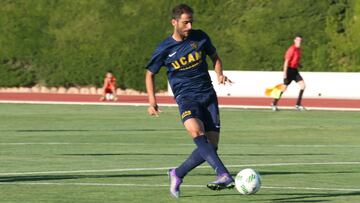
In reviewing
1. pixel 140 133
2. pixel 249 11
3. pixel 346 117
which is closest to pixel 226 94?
pixel 249 11

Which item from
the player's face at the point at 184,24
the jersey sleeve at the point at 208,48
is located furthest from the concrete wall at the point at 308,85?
the player's face at the point at 184,24

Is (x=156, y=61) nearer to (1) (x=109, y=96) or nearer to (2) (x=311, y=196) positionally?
(2) (x=311, y=196)

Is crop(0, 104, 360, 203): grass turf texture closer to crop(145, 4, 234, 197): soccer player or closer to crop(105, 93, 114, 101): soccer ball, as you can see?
crop(145, 4, 234, 197): soccer player

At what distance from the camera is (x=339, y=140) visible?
21.8m

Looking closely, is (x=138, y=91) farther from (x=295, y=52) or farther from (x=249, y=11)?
(x=295, y=52)

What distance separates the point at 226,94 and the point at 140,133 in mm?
18684

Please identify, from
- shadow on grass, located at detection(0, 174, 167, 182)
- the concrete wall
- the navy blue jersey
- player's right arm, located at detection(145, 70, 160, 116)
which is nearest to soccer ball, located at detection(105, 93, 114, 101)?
the concrete wall

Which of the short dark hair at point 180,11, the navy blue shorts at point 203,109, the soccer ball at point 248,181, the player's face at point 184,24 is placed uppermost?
the short dark hair at point 180,11

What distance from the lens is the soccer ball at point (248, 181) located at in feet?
39.4

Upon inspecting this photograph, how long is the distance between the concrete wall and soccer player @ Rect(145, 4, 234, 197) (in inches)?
1129

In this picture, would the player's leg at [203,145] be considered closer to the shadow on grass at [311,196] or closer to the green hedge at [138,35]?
the shadow on grass at [311,196]

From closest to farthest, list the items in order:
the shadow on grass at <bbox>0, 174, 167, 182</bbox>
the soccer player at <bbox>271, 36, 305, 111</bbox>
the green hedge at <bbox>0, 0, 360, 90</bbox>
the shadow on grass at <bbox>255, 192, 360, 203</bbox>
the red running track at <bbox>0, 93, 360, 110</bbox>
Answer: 1. the shadow on grass at <bbox>255, 192, 360, 203</bbox>
2. the shadow on grass at <bbox>0, 174, 167, 182</bbox>
3. the soccer player at <bbox>271, 36, 305, 111</bbox>
4. the red running track at <bbox>0, 93, 360, 110</bbox>
5. the green hedge at <bbox>0, 0, 360, 90</bbox>

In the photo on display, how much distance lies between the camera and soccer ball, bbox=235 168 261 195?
12000 mm

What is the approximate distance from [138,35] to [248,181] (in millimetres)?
34335
